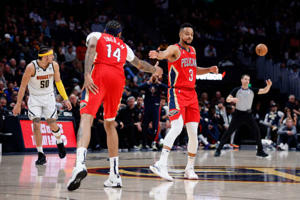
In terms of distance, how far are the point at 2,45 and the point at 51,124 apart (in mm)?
7381

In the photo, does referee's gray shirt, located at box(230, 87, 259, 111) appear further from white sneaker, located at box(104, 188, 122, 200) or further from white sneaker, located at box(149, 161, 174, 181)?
white sneaker, located at box(104, 188, 122, 200)

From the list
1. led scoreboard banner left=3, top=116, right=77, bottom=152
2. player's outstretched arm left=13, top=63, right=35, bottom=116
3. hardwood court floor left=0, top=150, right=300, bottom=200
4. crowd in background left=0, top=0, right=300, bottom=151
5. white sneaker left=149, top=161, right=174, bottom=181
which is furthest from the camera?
crowd in background left=0, top=0, right=300, bottom=151

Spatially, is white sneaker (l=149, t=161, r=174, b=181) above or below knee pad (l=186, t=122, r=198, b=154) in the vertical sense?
below

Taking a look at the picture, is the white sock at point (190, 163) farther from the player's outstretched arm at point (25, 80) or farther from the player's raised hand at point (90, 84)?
the player's outstretched arm at point (25, 80)

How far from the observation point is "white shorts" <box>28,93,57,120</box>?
31.3 ft

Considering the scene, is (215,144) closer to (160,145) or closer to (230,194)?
(160,145)

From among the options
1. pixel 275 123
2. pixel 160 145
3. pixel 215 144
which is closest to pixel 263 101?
pixel 275 123

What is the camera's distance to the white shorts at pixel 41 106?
9547 mm

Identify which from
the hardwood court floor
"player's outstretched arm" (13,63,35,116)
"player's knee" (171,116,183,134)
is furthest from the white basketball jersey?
"player's knee" (171,116,183,134)

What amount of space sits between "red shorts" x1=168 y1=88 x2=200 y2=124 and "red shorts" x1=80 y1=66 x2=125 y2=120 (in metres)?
1.61

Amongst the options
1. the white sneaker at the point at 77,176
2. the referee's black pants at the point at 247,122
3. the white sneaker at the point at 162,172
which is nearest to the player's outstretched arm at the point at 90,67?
the white sneaker at the point at 77,176

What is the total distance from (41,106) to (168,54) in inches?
132

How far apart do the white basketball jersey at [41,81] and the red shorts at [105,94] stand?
366 centimetres

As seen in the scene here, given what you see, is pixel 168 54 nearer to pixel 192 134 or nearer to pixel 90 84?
pixel 192 134
